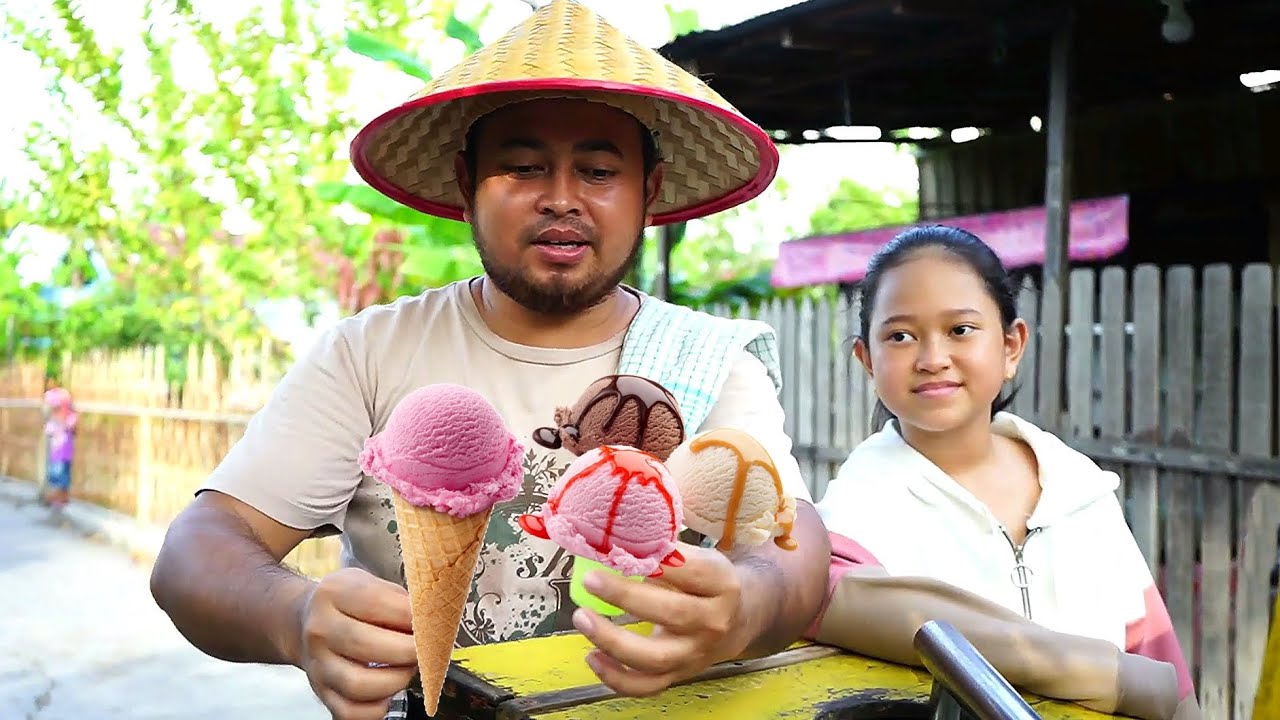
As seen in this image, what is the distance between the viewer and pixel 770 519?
115 centimetres

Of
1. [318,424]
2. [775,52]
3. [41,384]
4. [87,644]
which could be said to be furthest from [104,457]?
[318,424]

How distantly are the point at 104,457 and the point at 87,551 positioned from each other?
1.67 metres

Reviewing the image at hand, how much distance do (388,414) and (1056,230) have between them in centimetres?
491

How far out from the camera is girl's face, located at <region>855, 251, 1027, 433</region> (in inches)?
86.6

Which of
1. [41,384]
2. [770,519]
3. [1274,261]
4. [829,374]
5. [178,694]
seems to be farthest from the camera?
[41,384]

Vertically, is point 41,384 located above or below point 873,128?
below

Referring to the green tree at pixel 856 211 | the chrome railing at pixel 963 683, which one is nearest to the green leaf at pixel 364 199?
the chrome railing at pixel 963 683

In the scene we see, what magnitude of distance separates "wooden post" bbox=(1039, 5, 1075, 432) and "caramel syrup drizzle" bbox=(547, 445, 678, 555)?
15.1ft

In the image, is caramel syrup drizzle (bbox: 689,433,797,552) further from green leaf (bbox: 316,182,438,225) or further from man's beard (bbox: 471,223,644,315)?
green leaf (bbox: 316,182,438,225)

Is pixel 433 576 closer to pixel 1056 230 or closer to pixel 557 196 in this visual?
pixel 557 196

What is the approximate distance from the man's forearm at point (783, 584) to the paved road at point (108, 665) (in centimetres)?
465

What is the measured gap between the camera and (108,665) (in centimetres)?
615

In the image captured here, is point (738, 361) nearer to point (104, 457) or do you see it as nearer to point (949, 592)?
point (949, 592)

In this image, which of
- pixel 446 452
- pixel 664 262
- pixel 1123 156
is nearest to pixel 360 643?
pixel 446 452
